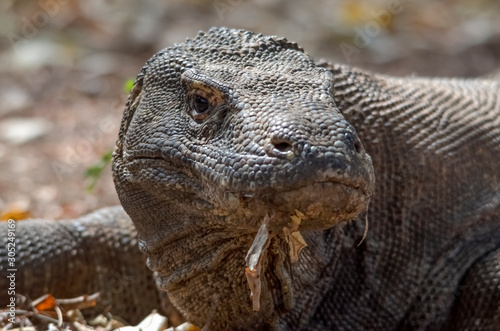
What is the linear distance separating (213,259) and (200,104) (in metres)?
0.87

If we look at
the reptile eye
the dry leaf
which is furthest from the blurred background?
the dry leaf

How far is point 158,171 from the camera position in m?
4.65

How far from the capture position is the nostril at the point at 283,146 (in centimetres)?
374

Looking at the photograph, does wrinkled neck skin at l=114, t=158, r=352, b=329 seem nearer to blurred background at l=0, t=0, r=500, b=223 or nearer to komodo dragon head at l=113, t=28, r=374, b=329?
komodo dragon head at l=113, t=28, r=374, b=329

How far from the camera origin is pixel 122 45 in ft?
50.1

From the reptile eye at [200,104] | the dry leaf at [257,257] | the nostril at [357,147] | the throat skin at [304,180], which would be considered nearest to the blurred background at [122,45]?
the throat skin at [304,180]

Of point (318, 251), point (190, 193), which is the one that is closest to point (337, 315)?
point (318, 251)

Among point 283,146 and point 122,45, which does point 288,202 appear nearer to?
point 283,146

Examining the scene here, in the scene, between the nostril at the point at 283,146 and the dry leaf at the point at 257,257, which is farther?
the dry leaf at the point at 257,257

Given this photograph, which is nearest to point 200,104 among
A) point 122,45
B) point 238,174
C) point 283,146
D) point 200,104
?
point 200,104

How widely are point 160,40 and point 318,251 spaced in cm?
1101

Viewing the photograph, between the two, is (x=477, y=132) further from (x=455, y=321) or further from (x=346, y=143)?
(x=346, y=143)

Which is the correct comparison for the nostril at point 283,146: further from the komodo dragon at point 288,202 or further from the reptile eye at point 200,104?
the reptile eye at point 200,104

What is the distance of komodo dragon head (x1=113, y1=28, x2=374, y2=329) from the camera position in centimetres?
379
